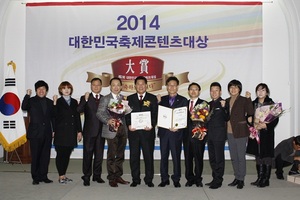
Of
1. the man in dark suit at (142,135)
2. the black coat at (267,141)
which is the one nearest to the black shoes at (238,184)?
the black coat at (267,141)

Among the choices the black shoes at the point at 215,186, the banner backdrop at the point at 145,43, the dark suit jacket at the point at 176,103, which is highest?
the banner backdrop at the point at 145,43

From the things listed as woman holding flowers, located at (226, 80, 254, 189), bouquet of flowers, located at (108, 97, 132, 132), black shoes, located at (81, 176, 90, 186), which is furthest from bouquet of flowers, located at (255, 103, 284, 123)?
black shoes, located at (81, 176, 90, 186)

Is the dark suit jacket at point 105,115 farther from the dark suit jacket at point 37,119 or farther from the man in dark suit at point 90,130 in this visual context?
the dark suit jacket at point 37,119

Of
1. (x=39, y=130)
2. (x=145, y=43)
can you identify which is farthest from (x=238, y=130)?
(x=145, y=43)

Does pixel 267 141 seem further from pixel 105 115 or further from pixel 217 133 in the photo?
pixel 105 115

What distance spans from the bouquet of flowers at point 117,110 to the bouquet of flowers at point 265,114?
66.1 inches

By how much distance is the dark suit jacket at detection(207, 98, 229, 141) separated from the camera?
5.14m

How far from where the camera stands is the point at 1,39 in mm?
7863

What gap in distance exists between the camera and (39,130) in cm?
535

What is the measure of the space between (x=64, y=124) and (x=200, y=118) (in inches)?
71.2

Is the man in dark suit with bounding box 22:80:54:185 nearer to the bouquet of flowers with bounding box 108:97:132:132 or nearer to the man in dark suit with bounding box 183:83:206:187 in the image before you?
the bouquet of flowers with bounding box 108:97:132:132

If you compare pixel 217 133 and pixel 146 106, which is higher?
pixel 146 106

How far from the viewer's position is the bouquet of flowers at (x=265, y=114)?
5.15m

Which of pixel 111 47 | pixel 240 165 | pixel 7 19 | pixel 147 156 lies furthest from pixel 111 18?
pixel 240 165
